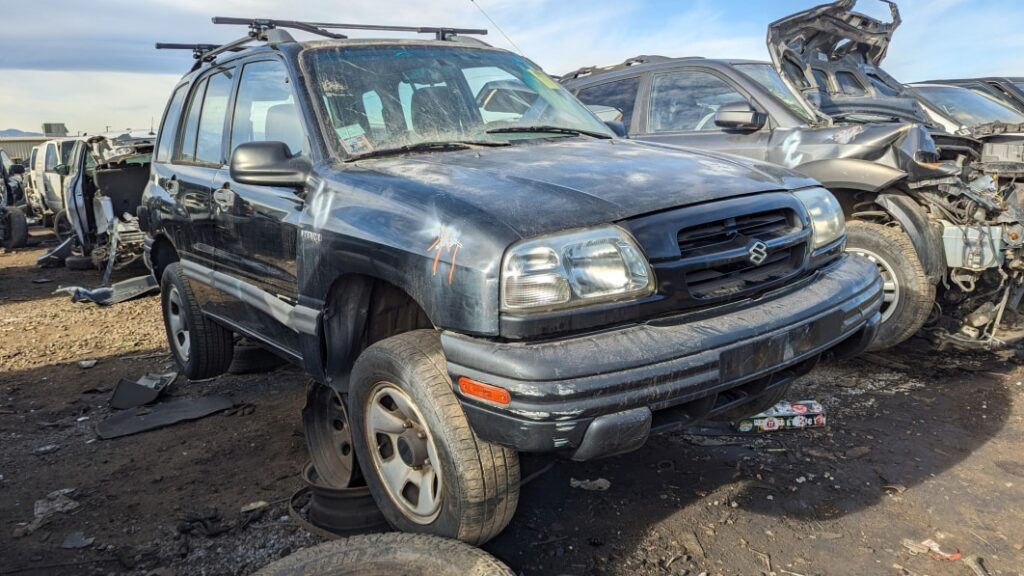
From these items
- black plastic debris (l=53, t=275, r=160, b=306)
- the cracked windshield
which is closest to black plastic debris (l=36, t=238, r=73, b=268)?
black plastic debris (l=53, t=275, r=160, b=306)

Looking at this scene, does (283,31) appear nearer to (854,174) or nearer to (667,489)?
(667,489)

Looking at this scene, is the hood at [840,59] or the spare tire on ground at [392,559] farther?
the hood at [840,59]

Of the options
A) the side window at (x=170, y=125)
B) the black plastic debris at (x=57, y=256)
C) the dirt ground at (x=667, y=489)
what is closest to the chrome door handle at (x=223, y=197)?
the side window at (x=170, y=125)

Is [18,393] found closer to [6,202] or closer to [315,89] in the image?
[315,89]

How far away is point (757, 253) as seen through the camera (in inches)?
94.2

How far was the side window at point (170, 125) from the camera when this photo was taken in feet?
14.9

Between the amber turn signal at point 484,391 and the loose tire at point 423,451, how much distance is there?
11 cm

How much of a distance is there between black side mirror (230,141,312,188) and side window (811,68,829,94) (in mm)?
5306

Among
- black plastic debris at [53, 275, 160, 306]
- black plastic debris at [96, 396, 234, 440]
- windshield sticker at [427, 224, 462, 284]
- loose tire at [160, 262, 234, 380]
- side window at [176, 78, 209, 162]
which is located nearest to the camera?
windshield sticker at [427, 224, 462, 284]

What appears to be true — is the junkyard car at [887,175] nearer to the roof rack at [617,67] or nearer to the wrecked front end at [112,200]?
the roof rack at [617,67]

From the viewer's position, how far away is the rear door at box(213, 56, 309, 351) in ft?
9.92

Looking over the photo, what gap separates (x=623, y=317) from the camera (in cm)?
214

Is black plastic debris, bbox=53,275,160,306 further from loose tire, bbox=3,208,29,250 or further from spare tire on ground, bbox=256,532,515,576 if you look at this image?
loose tire, bbox=3,208,29,250

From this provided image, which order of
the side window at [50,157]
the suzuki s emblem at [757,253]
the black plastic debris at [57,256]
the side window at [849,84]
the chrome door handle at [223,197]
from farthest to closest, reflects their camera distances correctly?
the side window at [50,157] < the black plastic debris at [57,256] < the side window at [849,84] < the chrome door handle at [223,197] < the suzuki s emblem at [757,253]
